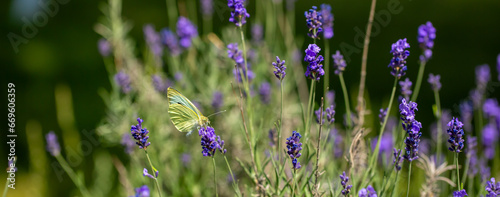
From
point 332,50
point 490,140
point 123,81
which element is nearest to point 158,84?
point 123,81

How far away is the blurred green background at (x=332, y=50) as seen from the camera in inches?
141

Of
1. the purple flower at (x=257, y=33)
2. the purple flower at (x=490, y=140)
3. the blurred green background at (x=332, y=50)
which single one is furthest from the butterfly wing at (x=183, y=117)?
the blurred green background at (x=332, y=50)

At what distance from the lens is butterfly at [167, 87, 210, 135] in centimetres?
119

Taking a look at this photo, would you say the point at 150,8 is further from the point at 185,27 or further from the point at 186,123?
the point at 186,123

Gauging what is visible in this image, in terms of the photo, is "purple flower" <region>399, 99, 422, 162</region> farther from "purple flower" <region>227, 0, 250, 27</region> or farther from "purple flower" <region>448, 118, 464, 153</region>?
"purple flower" <region>227, 0, 250, 27</region>

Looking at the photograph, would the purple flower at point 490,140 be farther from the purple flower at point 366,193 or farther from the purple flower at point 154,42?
the purple flower at point 154,42

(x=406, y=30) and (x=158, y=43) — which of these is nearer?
(x=158, y=43)

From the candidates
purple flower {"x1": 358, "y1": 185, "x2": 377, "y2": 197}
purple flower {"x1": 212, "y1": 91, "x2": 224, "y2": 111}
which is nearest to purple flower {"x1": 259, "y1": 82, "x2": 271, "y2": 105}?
purple flower {"x1": 212, "y1": 91, "x2": 224, "y2": 111}

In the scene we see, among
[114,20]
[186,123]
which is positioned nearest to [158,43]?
[114,20]

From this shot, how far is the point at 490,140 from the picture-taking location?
2057mm

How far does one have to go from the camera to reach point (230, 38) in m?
2.26

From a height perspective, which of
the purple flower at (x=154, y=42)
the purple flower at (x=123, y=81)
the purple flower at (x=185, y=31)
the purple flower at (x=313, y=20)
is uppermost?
the purple flower at (x=154, y=42)

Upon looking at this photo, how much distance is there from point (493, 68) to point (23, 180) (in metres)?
3.56

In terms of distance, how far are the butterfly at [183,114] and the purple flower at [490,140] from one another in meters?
1.39
